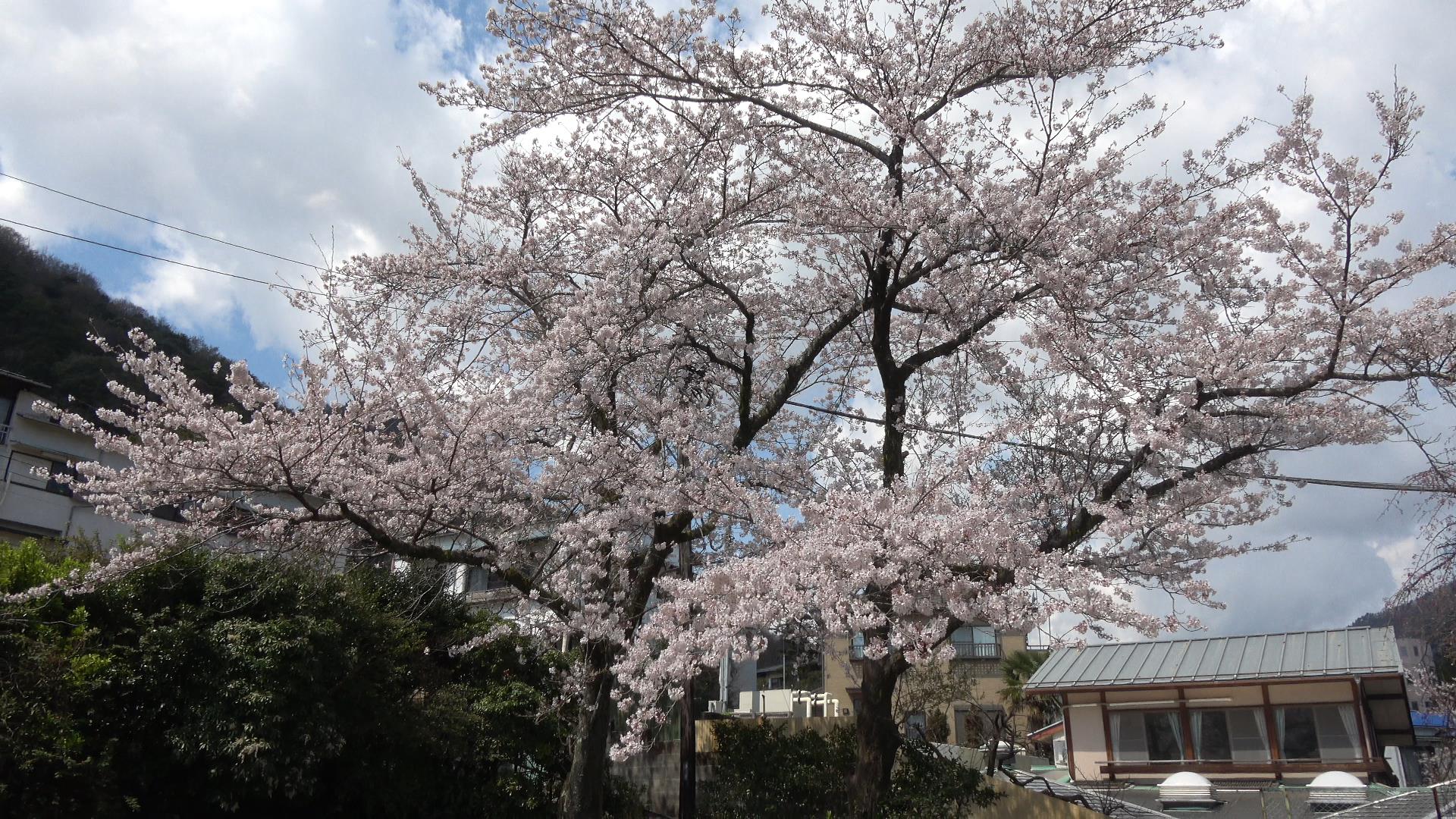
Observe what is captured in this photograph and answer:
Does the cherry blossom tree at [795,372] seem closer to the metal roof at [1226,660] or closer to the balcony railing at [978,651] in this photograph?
the metal roof at [1226,660]

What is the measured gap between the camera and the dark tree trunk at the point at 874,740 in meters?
7.84

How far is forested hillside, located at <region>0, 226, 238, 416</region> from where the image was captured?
2220 cm

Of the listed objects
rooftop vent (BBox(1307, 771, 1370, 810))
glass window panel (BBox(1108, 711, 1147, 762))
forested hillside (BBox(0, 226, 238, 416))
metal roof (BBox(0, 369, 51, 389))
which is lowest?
rooftop vent (BBox(1307, 771, 1370, 810))

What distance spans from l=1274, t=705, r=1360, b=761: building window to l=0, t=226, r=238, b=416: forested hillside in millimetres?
22090

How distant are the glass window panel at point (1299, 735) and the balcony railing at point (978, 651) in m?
11.7

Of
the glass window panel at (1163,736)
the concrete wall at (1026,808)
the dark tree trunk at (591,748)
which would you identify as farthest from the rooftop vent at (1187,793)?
the dark tree trunk at (591,748)

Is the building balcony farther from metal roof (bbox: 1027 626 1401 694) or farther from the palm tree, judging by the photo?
the palm tree

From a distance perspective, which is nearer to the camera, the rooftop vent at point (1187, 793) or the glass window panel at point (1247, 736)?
the rooftop vent at point (1187, 793)

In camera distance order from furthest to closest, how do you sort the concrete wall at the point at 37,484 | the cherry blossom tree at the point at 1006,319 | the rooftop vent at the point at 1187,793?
the concrete wall at the point at 37,484 < the rooftop vent at the point at 1187,793 < the cherry blossom tree at the point at 1006,319

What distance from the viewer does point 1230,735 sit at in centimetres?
1470

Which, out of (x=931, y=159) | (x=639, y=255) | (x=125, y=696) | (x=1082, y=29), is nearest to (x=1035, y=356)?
(x=931, y=159)

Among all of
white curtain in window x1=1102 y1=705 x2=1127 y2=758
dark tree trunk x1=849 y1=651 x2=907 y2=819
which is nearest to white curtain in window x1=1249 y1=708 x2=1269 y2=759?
white curtain in window x1=1102 y1=705 x2=1127 y2=758

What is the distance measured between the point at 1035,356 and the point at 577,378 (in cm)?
422

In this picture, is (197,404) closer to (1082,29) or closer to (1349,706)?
(1082,29)
